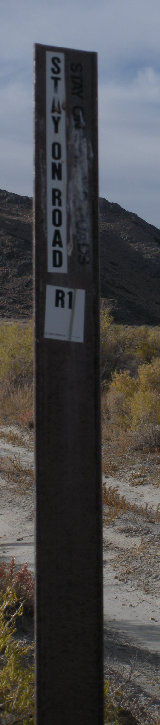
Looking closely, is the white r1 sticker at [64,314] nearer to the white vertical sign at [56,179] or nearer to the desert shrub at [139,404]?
the white vertical sign at [56,179]

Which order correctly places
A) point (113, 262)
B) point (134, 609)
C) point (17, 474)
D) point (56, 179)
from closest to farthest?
point (56, 179) → point (134, 609) → point (17, 474) → point (113, 262)

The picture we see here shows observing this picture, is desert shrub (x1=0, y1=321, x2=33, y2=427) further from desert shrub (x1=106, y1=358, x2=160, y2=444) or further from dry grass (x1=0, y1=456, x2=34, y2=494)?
dry grass (x1=0, y1=456, x2=34, y2=494)

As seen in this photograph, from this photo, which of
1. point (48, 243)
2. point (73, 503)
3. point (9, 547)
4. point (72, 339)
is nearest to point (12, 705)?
point (73, 503)

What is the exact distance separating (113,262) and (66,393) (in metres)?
61.5

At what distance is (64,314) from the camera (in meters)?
2.26

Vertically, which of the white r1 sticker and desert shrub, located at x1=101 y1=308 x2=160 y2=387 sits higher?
the white r1 sticker

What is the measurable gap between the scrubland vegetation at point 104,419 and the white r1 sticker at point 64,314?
158 centimetres

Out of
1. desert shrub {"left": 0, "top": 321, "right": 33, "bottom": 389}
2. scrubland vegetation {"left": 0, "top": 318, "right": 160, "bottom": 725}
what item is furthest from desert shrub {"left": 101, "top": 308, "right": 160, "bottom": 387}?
desert shrub {"left": 0, "top": 321, "right": 33, "bottom": 389}

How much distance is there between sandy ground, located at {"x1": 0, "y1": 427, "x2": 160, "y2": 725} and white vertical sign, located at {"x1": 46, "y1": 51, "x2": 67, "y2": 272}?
2151mm

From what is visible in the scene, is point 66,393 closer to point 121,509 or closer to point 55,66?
point 55,66

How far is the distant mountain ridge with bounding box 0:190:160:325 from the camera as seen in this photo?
50.7 meters

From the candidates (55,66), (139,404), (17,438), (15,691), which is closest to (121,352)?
(139,404)

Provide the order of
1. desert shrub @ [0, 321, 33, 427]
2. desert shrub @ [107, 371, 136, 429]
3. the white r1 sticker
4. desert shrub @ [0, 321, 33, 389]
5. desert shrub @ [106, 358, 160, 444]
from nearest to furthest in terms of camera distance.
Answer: the white r1 sticker → desert shrub @ [106, 358, 160, 444] → desert shrub @ [107, 371, 136, 429] → desert shrub @ [0, 321, 33, 427] → desert shrub @ [0, 321, 33, 389]

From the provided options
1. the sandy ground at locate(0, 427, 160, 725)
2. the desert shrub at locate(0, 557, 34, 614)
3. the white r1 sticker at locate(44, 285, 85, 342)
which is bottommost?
the sandy ground at locate(0, 427, 160, 725)
